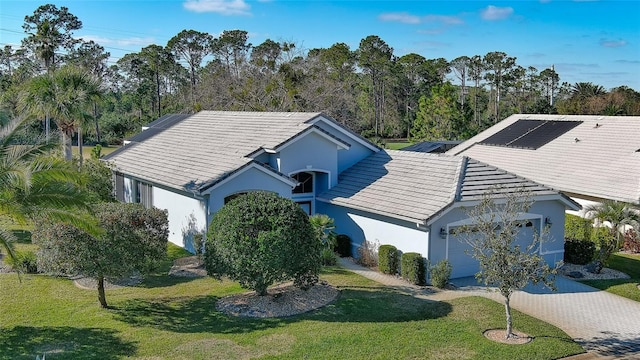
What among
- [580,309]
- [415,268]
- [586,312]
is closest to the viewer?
[586,312]

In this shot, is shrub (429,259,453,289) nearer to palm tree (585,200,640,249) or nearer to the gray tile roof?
palm tree (585,200,640,249)

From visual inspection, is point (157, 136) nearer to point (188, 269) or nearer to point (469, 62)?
point (188, 269)

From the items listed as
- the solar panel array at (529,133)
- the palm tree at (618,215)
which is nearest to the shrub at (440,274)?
the palm tree at (618,215)

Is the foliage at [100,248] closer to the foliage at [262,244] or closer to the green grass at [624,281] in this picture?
the foliage at [262,244]

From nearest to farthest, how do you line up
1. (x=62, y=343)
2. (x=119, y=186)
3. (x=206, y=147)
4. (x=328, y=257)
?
(x=62, y=343)
(x=328, y=257)
(x=206, y=147)
(x=119, y=186)

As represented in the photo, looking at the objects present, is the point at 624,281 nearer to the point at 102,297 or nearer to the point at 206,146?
the point at 102,297

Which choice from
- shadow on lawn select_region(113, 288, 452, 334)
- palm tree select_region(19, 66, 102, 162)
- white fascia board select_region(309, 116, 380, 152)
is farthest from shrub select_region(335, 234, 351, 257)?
palm tree select_region(19, 66, 102, 162)

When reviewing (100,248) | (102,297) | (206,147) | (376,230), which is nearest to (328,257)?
(376,230)
